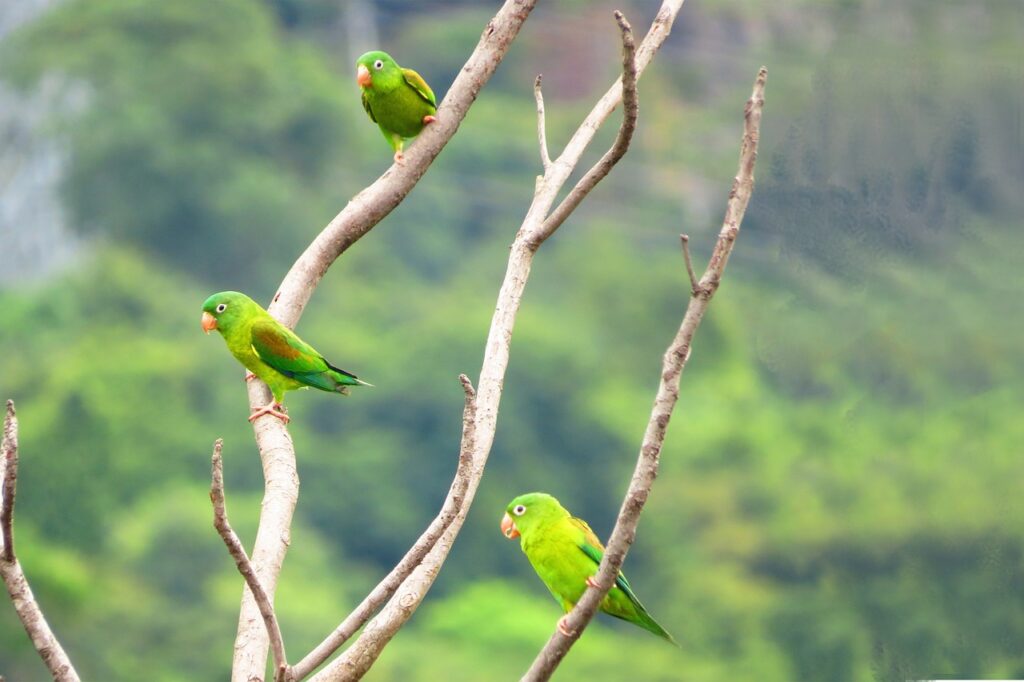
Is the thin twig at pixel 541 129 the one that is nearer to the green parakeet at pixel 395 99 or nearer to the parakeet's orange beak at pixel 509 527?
the green parakeet at pixel 395 99

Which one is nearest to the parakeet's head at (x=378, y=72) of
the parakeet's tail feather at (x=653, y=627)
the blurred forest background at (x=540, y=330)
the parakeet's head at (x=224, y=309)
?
the parakeet's head at (x=224, y=309)

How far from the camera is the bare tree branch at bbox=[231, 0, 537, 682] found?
2857mm

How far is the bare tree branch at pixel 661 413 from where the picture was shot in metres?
2.30

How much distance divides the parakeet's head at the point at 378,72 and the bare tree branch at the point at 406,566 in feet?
6.77

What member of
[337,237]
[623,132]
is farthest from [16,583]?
[623,132]

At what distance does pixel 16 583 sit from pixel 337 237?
1.05 m

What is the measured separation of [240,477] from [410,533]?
3.66m

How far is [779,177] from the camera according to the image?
22.0ft

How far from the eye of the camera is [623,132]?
2.78 metres

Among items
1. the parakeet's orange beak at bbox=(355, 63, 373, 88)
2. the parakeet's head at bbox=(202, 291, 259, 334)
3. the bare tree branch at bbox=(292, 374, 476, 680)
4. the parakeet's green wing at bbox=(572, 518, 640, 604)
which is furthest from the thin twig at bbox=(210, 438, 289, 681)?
the parakeet's orange beak at bbox=(355, 63, 373, 88)

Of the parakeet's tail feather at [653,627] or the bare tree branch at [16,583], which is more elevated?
the parakeet's tail feather at [653,627]

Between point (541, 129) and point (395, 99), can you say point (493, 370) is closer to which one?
point (541, 129)

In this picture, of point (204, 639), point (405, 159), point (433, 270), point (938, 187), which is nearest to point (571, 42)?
point (433, 270)

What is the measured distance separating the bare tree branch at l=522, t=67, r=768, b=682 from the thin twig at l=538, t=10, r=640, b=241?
295mm
